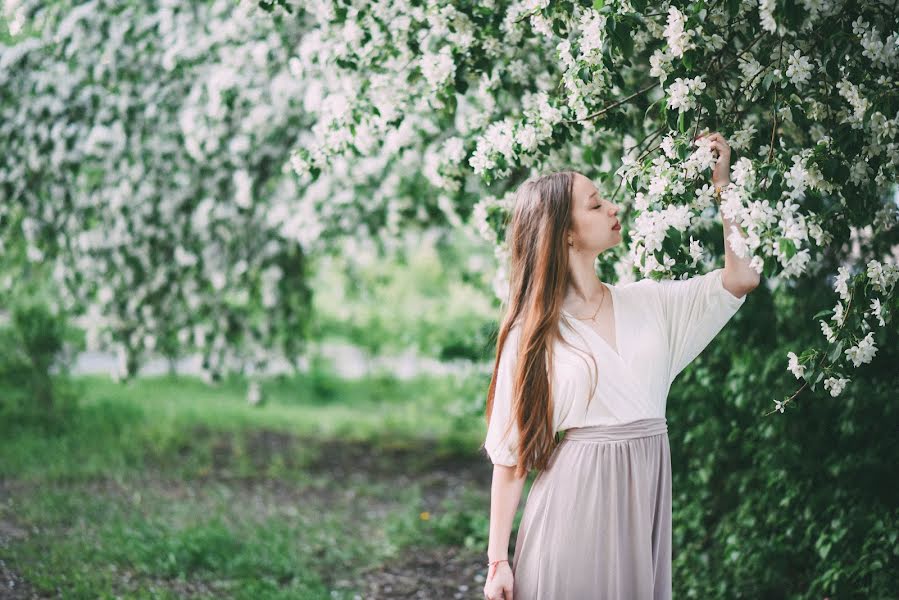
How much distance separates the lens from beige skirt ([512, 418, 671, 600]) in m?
2.20

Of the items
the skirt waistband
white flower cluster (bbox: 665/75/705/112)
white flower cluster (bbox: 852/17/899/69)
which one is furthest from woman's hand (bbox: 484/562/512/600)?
white flower cluster (bbox: 852/17/899/69)

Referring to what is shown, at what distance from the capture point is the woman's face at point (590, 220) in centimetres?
227

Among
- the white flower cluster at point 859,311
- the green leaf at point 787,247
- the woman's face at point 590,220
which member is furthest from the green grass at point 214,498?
the green leaf at point 787,247

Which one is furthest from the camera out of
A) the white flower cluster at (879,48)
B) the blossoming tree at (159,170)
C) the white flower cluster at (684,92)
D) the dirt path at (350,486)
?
the blossoming tree at (159,170)

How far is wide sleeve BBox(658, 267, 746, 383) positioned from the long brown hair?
0.93 ft

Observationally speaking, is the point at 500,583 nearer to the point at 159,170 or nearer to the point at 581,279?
the point at 581,279

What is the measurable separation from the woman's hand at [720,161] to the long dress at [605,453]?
245mm

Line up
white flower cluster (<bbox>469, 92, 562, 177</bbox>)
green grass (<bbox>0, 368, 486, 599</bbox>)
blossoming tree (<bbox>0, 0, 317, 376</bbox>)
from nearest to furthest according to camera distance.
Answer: white flower cluster (<bbox>469, 92, 562, 177</bbox>), green grass (<bbox>0, 368, 486, 599</bbox>), blossoming tree (<bbox>0, 0, 317, 376</bbox>)

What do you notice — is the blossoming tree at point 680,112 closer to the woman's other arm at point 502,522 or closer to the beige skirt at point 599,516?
the beige skirt at point 599,516

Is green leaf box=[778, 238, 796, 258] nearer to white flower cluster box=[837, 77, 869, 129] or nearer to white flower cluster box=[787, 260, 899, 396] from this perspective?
white flower cluster box=[787, 260, 899, 396]

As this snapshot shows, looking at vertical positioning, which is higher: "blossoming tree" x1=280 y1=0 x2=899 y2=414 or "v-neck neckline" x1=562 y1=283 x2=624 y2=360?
"blossoming tree" x1=280 y1=0 x2=899 y2=414

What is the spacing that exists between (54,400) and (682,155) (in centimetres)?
645

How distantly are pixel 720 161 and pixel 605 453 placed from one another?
0.79m

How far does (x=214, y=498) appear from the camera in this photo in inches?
227
